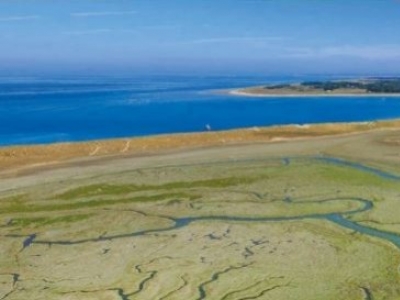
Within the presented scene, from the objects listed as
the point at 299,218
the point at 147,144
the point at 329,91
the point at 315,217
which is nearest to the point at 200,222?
the point at 299,218

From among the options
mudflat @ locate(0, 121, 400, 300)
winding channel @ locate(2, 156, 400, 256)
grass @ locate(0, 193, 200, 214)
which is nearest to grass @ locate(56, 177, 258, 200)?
mudflat @ locate(0, 121, 400, 300)

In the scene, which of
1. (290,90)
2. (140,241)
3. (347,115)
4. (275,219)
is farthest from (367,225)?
(290,90)

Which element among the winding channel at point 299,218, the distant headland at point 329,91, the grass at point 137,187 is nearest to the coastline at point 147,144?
the grass at point 137,187

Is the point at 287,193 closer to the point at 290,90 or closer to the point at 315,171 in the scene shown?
the point at 315,171

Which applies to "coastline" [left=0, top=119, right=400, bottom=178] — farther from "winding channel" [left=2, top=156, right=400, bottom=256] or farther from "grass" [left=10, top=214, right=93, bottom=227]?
"winding channel" [left=2, top=156, right=400, bottom=256]

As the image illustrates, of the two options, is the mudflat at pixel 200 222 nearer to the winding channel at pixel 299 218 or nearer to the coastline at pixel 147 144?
the winding channel at pixel 299 218

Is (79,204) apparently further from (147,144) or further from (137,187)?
(147,144)
